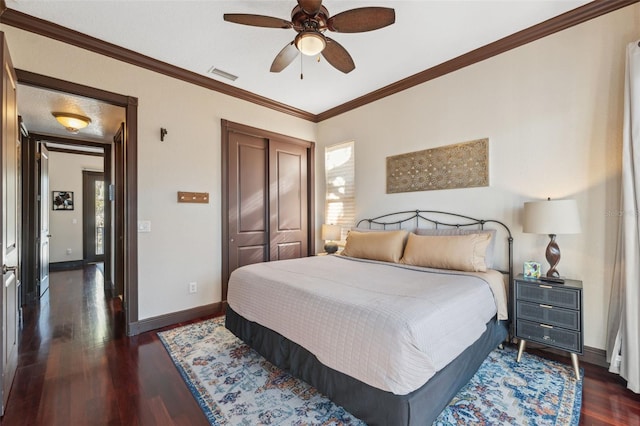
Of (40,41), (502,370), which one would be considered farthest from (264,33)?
(502,370)

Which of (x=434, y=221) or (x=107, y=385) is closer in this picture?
(x=107, y=385)

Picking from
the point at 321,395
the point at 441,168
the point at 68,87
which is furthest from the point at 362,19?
the point at 68,87

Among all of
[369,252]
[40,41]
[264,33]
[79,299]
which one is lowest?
[79,299]

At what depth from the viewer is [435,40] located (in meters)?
2.81

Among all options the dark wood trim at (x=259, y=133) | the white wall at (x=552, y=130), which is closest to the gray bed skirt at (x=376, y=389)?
the white wall at (x=552, y=130)

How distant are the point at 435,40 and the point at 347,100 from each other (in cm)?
166

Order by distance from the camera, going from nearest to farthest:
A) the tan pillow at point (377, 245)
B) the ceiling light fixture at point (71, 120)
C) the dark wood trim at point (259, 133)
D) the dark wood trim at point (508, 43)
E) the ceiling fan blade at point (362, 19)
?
the ceiling fan blade at point (362, 19), the dark wood trim at point (508, 43), the tan pillow at point (377, 245), the ceiling light fixture at point (71, 120), the dark wood trim at point (259, 133)

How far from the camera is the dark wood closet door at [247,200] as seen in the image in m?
3.88

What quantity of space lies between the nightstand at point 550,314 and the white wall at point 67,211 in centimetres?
899

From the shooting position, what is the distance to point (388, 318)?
148cm

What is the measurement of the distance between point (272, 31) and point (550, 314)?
11.3 ft

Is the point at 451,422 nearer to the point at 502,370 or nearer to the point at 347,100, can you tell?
the point at 502,370

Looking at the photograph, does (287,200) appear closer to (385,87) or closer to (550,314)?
(385,87)

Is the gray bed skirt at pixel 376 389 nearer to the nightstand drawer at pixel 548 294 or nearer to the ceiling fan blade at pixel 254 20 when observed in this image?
the nightstand drawer at pixel 548 294
